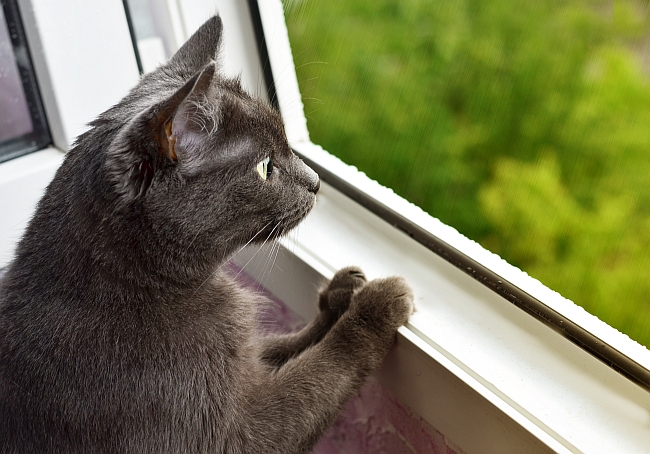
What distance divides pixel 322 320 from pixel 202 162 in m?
0.32

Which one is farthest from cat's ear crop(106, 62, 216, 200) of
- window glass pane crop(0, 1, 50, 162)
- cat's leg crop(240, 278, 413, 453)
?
window glass pane crop(0, 1, 50, 162)

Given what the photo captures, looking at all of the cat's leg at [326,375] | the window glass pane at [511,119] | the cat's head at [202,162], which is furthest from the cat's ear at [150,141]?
the window glass pane at [511,119]

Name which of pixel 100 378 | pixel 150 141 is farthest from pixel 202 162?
pixel 100 378

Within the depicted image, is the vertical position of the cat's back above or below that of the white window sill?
above

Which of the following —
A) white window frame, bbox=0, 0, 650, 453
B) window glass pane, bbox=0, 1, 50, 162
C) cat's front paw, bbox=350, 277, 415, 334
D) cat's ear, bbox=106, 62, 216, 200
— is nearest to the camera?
cat's ear, bbox=106, 62, 216, 200

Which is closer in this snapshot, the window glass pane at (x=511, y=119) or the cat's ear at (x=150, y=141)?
the cat's ear at (x=150, y=141)

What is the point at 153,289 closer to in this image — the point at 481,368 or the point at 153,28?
the point at 481,368

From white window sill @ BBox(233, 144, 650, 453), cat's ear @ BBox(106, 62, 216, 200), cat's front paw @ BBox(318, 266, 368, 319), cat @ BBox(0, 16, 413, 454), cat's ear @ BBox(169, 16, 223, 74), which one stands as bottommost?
white window sill @ BBox(233, 144, 650, 453)

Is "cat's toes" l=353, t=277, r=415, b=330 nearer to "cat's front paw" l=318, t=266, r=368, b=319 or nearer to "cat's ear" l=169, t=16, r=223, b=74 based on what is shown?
"cat's front paw" l=318, t=266, r=368, b=319

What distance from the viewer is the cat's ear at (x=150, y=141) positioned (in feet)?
1.96

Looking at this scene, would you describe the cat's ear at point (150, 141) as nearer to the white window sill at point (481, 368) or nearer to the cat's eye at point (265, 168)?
the cat's eye at point (265, 168)

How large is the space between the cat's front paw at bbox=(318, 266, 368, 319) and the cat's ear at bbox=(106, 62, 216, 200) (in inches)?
12.6

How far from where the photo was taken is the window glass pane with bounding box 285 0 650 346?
0.77 m

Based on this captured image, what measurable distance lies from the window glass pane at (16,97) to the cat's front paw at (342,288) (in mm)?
595
